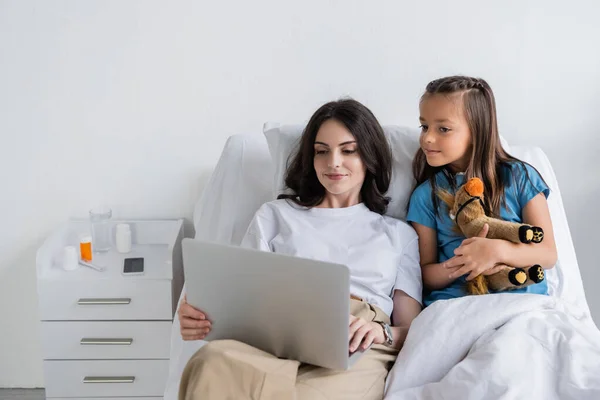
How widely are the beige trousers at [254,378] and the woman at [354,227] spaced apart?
0.34 feet

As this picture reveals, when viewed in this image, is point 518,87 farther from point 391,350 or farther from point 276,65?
point 391,350

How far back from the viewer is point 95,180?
215 centimetres

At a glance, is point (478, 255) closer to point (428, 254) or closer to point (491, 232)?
point (491, 232)

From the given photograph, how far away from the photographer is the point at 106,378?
78.8 inches

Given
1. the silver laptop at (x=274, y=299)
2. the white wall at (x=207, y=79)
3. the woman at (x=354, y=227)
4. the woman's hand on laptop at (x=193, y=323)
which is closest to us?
the silver laptop at (x=274, y=299)

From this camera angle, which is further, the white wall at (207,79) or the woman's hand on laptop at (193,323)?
the white wall at (207,79)

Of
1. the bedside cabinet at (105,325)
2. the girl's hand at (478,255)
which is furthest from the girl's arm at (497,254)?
the bedside cabinet at (105,325)

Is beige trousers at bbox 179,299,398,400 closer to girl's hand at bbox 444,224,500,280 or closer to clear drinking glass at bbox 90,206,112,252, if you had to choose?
girl's hand at bbox 444,224,500,280

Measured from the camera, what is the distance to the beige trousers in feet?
3.82

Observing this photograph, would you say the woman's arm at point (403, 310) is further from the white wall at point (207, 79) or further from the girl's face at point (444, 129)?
the white wall at point (207, 79)

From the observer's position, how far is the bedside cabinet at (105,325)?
1932mm

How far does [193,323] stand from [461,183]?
75cm

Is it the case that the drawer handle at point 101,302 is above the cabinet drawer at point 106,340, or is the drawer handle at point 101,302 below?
above

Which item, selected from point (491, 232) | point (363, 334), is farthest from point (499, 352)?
point (491, 232)
